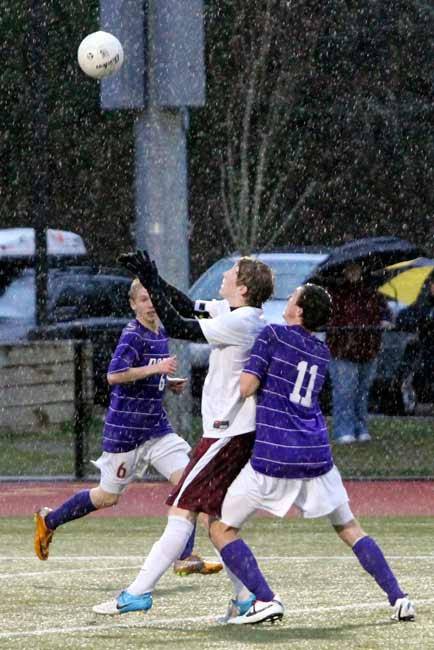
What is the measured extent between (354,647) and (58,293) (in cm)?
1787

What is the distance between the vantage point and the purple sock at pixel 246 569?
8500 mm

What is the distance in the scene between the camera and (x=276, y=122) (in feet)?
116

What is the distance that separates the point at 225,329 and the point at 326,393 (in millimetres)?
9952

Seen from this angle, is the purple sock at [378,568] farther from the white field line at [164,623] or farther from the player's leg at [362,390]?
the player's leg at [362,390]

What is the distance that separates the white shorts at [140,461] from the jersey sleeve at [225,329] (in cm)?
192

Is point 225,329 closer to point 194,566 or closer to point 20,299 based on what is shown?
point 194,566

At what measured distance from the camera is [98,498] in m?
10.7

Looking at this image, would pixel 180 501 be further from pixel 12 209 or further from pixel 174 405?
pixel 12 209

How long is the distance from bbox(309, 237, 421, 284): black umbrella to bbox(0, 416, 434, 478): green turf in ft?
7.43

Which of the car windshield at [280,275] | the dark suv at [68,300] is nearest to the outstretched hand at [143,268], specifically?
the car windshield at [280,275]

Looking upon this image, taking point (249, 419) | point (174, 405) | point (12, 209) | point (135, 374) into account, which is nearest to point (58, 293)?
point (174, 405)

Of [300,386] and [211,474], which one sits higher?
[300,386]

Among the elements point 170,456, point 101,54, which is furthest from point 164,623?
point 101,54

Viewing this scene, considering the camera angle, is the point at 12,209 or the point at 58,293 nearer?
the point at 58,293
